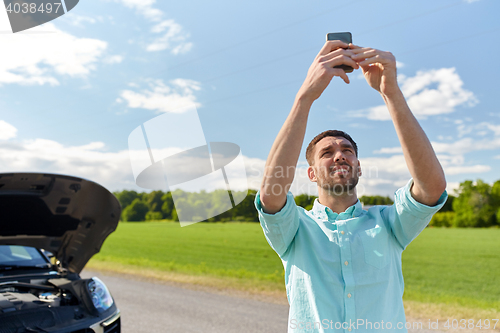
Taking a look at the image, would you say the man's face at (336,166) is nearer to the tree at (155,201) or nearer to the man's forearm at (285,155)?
the man's forearm at (285,155)

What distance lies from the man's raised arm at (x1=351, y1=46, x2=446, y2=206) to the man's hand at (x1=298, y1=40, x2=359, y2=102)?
52 mm

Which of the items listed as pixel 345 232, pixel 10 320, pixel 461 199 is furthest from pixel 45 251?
pixel 461 199

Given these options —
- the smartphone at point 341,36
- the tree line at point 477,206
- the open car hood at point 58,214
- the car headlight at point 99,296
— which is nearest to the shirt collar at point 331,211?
the smartphone at point 341,36

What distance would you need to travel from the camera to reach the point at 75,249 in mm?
4371

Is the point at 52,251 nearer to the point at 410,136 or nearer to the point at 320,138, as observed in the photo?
the point at 320,138

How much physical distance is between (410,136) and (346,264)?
2.11 ft

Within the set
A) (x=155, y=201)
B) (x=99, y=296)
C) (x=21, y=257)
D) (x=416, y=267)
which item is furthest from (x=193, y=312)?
(x=155, y=201)

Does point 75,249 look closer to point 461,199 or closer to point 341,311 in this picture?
point 341,311

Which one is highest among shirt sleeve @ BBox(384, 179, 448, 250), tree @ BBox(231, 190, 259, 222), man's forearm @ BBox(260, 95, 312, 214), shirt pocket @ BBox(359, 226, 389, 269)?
man's forearm @ BBox(260, 95, 312, 214)

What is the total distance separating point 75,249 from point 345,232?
3916 mm

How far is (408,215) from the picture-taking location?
1596 millimetres

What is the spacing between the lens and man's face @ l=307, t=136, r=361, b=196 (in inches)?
66.1

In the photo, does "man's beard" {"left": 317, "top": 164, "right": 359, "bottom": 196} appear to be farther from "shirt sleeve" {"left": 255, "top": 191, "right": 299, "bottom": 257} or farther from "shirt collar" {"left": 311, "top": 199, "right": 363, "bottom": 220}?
"shirt sleeve" {"left": 255, "top": 191, "right": 299, "bottom": 257}

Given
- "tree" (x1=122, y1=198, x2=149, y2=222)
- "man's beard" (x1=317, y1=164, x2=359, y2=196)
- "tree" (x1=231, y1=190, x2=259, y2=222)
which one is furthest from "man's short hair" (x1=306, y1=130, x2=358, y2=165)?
"tree" (x1=122, y1=198, x2=149, y2=222)
